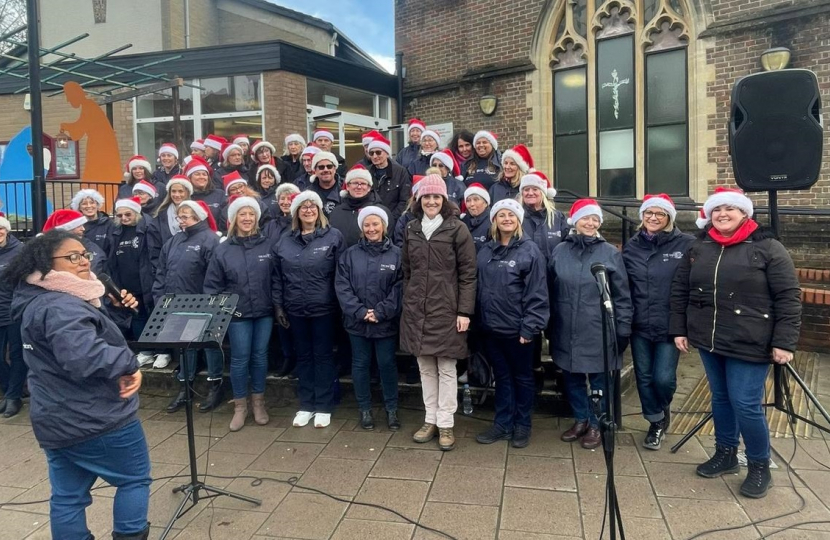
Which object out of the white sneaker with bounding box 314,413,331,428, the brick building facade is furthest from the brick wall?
the white sneaker with bounding box 314,413,331,428

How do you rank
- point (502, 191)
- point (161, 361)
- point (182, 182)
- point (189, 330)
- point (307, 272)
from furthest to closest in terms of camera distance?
point (161, 361) < point (182, 182) < point (502, 191) < point (307, 272) < point (189, 330)

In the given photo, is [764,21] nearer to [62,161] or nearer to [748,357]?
[748,357]

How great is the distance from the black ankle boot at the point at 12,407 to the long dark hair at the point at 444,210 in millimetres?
4396

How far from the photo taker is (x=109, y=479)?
2.71 meters

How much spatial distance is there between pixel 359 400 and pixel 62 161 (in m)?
9.99

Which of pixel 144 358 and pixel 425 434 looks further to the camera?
pixel 144 358

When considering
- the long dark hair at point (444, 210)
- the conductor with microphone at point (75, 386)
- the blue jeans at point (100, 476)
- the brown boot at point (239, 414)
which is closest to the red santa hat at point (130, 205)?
the brown boot at point (239, 414)

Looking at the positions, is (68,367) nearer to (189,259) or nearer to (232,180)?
(189,259)

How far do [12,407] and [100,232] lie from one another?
1882mm

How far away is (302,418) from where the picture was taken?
4906 millimetres

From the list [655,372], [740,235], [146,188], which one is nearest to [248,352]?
[146,188]

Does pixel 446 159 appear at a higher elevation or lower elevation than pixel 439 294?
higher

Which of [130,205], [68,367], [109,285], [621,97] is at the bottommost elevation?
[68,367]

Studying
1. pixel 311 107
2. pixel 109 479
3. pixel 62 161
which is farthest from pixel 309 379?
pixel 62 161
